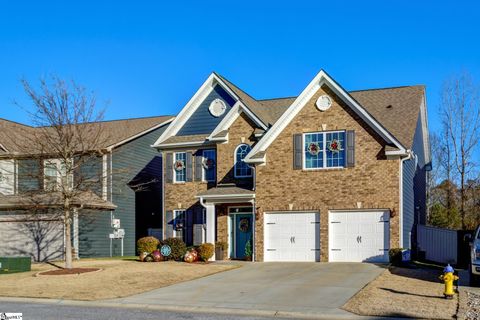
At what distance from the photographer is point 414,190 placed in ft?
92.0

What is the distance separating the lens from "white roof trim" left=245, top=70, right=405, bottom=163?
23.0 meters

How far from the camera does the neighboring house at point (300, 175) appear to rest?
23.1 metres

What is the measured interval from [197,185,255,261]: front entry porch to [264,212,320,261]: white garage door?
83cm

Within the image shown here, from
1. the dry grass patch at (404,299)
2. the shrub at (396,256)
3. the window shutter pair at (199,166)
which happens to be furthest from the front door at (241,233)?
the dry grass patch at (404,299)

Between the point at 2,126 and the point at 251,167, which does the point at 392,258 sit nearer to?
the point at 251,167

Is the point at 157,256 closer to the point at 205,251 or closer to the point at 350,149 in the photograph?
the point at 205,251

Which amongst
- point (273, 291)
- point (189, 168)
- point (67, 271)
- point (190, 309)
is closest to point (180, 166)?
point (189, 168)

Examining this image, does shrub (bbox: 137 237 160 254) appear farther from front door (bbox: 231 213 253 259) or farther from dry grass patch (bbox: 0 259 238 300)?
front door (bbox: 231 213 253 259)

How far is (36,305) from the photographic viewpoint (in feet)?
47.4

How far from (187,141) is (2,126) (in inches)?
523

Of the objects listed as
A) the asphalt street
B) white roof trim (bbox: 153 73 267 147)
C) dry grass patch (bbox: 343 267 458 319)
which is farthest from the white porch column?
the asphalt street

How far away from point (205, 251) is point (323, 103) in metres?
8.15

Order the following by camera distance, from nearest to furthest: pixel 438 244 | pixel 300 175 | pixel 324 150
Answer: pixel 324 150 → pixel 300 175 → pixel 438 244

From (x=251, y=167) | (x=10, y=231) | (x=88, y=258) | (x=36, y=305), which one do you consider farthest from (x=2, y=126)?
(x=36, y=305)
